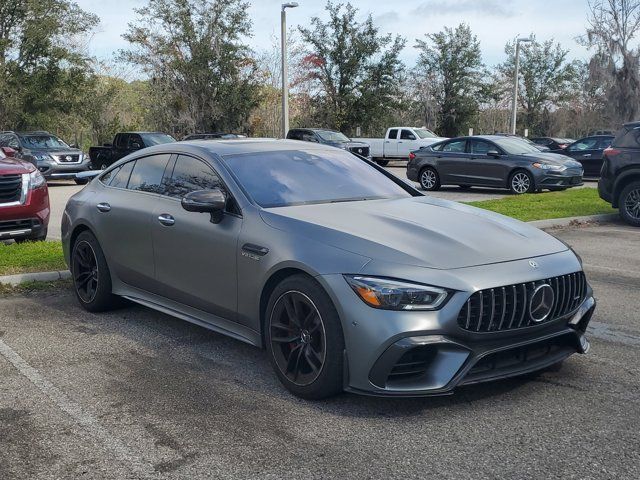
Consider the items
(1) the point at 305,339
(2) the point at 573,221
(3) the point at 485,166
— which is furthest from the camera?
(3) the point at 485,166

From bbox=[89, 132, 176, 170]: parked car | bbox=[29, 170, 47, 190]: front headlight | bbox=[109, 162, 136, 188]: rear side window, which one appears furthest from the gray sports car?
bbox=[89, 132, 176, 170]: parked car

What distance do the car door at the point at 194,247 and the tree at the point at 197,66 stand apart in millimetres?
31626

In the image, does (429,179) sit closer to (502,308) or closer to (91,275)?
(91,275)

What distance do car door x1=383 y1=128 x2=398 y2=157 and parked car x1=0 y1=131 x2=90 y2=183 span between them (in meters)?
15.0

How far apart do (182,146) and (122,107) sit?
4227 centimetres

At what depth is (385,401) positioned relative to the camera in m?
4.32

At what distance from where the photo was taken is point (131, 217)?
586 centimetres

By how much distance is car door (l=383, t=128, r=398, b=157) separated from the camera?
34000 mm

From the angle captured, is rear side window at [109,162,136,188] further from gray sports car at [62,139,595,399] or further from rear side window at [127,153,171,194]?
gray sports car at [62,139,595,399]

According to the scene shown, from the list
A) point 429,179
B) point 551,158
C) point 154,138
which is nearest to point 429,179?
point 429,179

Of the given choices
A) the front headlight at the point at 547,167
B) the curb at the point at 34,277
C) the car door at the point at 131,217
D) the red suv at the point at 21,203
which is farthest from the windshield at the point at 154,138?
the car door at the point at 131,217

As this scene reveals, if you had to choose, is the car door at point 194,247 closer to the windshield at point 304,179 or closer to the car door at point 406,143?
the windshield at point 304,179

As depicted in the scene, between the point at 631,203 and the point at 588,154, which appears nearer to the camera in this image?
the point at 631,203

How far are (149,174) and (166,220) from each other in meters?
0.71
